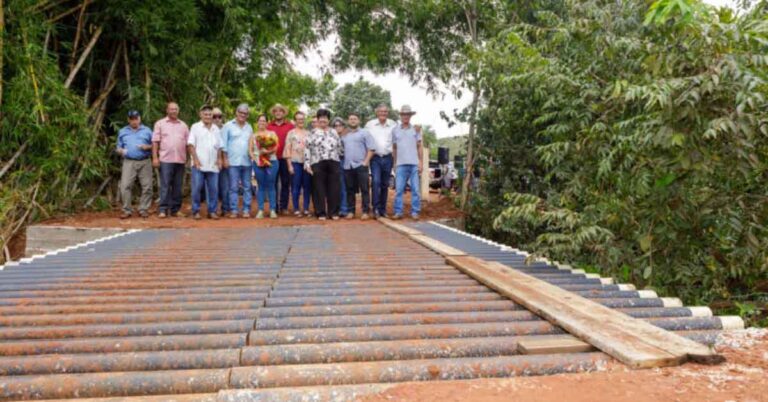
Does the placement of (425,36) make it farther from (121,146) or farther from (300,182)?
(121,146)

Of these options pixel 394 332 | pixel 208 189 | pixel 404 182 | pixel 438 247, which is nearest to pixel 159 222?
pixel 208 189

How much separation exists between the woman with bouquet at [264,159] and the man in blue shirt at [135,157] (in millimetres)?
1461

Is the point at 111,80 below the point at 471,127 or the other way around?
the other way around

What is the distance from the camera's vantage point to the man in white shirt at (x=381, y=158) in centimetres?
824

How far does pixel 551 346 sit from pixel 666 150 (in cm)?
204

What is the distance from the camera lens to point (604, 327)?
A: 2.27 m

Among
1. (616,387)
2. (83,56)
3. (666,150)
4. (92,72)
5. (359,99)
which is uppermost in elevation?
(359,99)

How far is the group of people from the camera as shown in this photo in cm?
791

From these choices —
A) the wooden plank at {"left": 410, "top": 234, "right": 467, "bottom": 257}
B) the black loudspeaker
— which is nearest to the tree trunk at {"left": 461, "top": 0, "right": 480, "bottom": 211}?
the wooden plank at {"left": 410, "top": 234, "right": 467, "bottom": 257}

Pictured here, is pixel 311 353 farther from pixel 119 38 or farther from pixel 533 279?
pixel 119 38

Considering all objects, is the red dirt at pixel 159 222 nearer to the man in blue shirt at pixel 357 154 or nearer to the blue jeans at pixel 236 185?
the blue jeans at pixel 236 185

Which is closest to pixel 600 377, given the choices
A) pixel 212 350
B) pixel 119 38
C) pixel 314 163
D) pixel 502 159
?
pixel 212 350

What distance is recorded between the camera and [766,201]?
3650 mm

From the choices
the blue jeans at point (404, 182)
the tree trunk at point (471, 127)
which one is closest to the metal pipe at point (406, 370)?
the blue jeans at point (404, 182)
